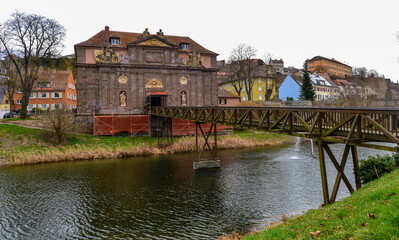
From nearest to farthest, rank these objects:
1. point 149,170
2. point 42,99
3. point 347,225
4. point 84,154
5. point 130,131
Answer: point 347,225, point 149,170, point 84,154, point 130,131, point 42,99

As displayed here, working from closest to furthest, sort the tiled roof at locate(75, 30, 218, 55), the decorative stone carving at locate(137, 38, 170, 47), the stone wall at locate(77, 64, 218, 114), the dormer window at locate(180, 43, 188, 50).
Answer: the stone wall at locate(77, 64, 218, 114) < the decorative stone carving at locate(137, 38, 170, 47) < the tiled roof at locate(75, 30, 218, 55) < the dormer window at locate(180, 43, 188, 50)

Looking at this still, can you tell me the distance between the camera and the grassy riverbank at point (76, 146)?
2478cm

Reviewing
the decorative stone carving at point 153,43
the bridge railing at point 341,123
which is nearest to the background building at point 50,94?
the decorative stone carving at point 153,43

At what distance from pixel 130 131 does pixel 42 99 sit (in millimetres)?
26979

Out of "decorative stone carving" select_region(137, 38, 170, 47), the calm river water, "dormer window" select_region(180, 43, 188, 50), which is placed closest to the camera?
the calm river water

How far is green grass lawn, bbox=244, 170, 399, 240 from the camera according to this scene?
4940 mm

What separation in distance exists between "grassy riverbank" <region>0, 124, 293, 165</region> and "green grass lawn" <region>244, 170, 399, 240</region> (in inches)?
869

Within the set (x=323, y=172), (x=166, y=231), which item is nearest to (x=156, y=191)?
(x=166, y=231)

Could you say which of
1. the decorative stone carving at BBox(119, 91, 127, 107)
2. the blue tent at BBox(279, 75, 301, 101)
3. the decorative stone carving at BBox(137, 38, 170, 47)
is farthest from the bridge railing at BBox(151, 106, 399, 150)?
the blue tent at BBox(279, 75, 301, 101)

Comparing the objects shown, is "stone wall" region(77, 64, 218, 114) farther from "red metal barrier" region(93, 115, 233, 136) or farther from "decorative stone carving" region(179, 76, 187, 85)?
"red metal barrier" region(93, 115, 233, 136)

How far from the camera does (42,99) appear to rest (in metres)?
50.0

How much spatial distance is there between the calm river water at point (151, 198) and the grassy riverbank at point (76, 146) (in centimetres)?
227

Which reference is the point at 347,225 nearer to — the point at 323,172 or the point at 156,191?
the point at 323,172

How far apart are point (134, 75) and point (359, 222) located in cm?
3334
